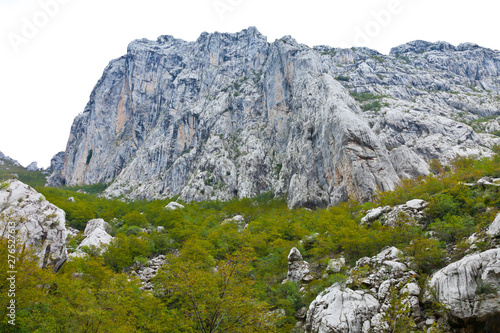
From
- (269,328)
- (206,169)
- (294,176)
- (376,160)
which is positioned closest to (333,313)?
(269,328)

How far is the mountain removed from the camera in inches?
2318

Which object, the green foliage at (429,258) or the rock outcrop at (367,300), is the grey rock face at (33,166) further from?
the green foliage at (429,258)

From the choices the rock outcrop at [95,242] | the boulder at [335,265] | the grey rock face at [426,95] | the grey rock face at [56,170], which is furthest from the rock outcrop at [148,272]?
the grey rock face at [56,170]

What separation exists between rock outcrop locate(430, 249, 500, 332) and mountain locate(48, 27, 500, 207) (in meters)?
37.1

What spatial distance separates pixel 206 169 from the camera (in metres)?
83.3

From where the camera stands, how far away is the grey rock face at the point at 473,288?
10.6 meters

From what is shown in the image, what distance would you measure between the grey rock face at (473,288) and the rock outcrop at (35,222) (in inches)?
860

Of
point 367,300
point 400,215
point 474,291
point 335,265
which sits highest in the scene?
point 400,215

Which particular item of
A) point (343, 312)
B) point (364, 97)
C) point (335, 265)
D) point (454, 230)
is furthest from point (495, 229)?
point (364, 97)

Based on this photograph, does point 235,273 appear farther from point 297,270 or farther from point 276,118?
point 276,118

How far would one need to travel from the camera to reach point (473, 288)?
36.5ft

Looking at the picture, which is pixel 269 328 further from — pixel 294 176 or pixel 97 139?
pixel 97 139

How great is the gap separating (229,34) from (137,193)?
3260 inches

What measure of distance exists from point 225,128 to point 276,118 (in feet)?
61.9
